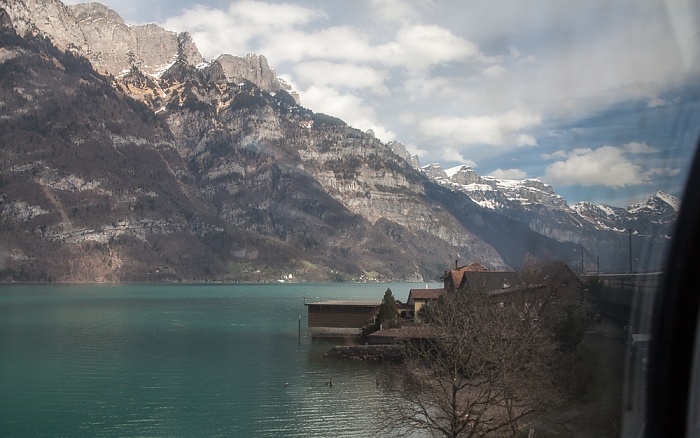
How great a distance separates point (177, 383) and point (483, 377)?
2138 cm

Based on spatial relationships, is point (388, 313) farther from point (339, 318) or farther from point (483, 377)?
point (483, 377)

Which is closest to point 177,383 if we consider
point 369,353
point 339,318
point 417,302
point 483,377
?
point 369,353

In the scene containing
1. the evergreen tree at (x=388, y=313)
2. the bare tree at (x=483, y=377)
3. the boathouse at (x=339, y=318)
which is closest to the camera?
the bare tree at (x=483, y=377)

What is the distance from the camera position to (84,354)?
5162 cm

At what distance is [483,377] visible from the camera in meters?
27.5

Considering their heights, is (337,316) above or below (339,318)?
above

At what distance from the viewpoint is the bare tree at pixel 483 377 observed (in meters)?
19.0

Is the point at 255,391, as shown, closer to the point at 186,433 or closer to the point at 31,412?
the point at 186,433

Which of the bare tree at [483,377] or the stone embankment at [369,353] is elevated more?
the bare tree at [483,377]

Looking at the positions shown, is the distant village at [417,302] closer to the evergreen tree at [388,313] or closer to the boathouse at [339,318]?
the boathouse at [339,318]

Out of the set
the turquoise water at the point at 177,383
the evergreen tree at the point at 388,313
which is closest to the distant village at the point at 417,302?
the evergreen tree at the point at 388,313

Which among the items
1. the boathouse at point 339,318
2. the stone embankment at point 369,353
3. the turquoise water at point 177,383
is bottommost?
the turquoise water at point 177,383

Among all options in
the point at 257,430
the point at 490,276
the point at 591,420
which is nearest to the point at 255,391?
the point at 257,430

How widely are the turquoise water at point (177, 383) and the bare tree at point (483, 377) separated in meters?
5.66
